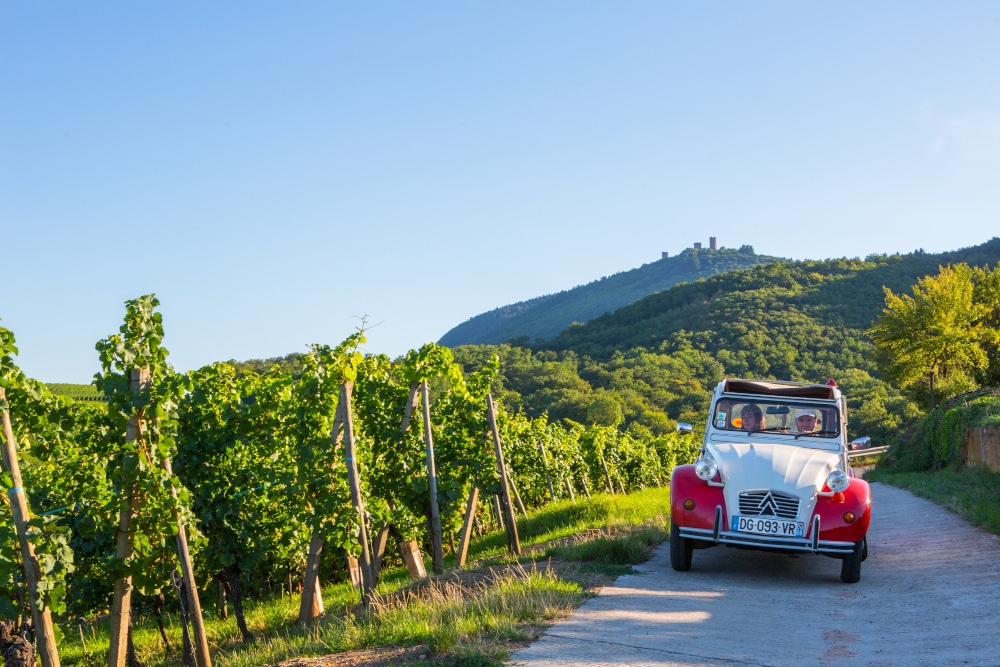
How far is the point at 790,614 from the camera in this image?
23.4 ft

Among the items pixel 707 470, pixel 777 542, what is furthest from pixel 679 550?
pixel 777 542

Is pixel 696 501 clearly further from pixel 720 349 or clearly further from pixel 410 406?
pixel 720 349

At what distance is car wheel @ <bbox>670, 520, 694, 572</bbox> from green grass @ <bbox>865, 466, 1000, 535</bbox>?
483 cm

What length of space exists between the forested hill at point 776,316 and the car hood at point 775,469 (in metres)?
54.5

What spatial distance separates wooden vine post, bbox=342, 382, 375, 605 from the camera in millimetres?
8602

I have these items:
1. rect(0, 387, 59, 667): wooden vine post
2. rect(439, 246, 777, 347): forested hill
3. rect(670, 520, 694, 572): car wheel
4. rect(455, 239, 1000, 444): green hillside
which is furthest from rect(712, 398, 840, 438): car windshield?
rect(439, 246, 777, 347): forested hill

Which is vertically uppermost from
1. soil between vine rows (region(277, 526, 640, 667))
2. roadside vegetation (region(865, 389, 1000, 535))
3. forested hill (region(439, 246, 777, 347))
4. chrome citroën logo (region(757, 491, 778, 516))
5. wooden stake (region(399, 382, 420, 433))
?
forested hill (region(439, 246, 777, 347))

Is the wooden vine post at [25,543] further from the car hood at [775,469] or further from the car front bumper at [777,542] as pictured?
the car hood at [775,469]

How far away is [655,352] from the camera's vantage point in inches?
3110

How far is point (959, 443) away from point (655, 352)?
5480cm

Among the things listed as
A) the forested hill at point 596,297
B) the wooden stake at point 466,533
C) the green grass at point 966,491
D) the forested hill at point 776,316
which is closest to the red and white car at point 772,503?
the green grass at point 966,491

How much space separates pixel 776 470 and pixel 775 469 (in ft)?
0.06

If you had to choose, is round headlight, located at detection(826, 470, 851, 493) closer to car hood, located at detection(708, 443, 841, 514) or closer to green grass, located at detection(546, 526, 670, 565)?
car hood, located at detection(708, 443, 841, 514)

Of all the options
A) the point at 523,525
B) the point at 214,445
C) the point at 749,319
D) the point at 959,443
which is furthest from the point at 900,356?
the point at 749,319
